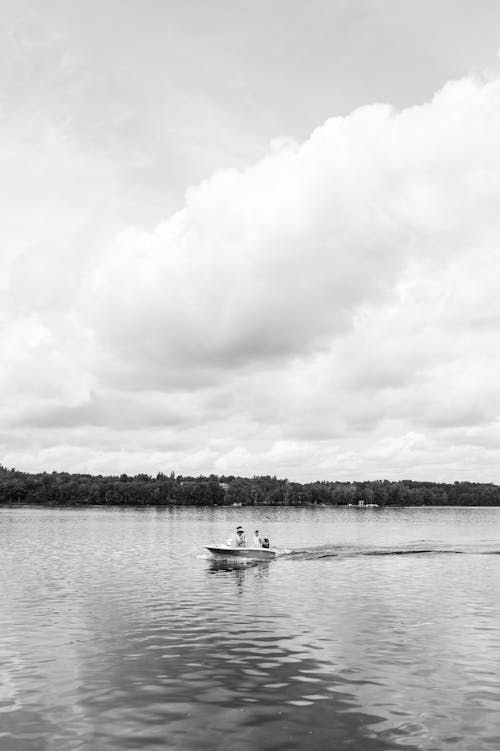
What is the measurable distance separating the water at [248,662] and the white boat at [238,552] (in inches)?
435

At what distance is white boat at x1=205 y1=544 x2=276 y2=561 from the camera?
217 feet

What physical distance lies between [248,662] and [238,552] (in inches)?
1585

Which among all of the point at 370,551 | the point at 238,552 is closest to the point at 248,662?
the point at 238,552

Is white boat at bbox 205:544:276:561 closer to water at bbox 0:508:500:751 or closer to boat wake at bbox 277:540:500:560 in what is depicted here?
boat wake at bbox 277:540:500:560

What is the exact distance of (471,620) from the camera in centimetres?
3600

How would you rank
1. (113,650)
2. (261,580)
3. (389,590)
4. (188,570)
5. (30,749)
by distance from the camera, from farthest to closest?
(188,570) < (261,580) < (389,590) < (113,650) < (30,749)

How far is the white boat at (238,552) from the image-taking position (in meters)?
66.1

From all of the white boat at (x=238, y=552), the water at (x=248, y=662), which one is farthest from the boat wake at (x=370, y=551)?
the water at (x=248, y=662)

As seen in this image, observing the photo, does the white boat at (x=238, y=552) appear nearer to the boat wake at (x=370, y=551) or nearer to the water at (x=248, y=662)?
the boat wake at (x=370, y=551)

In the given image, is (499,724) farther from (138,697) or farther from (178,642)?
(178,642)

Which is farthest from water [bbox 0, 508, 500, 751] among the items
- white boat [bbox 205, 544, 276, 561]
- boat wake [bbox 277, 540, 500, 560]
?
boat wake [bbox 277, 540, 500, 560]

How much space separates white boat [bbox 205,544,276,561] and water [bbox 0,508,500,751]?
1105 centimetres

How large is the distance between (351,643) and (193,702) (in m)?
10.7

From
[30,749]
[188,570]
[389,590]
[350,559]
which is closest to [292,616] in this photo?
[389,590]
